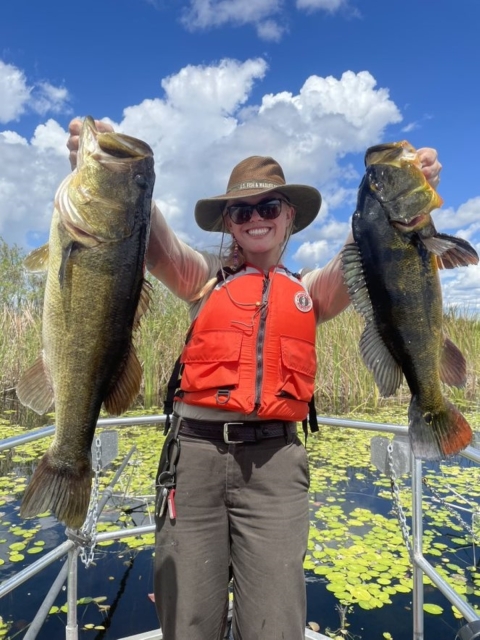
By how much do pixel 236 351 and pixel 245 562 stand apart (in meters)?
1.00

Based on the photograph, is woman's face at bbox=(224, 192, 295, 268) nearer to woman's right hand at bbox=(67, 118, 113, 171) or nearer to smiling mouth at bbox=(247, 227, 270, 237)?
smiling mouth at bbox=(247, 227, 270, 237)

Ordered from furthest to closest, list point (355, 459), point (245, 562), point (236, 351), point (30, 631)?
point (355, 459) → point (30, 631) → point (236, 351) → point (245, 562)

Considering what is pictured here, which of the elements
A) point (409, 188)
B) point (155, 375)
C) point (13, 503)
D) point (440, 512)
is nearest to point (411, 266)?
point (409, 188)

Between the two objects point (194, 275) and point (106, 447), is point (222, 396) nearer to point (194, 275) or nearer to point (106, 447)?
Answer: point (194, 275)

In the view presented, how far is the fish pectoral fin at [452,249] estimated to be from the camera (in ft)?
6.77

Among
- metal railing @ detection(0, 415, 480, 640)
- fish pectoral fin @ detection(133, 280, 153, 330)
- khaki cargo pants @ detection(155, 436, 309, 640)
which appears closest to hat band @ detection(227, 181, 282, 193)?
fish pectoral fin @ detection(133, 280, 153, 330)

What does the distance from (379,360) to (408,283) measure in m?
0.39

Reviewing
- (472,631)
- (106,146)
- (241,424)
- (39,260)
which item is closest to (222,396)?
(241,424)

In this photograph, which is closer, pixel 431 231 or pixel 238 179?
pixel 431 231

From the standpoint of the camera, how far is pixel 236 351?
8.23 feet

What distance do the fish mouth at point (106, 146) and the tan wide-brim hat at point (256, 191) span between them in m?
0.63

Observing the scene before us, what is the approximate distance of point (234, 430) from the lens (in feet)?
7.74

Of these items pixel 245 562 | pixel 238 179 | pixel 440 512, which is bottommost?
pixel 440 512

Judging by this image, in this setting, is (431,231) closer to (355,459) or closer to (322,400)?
(355,459)
